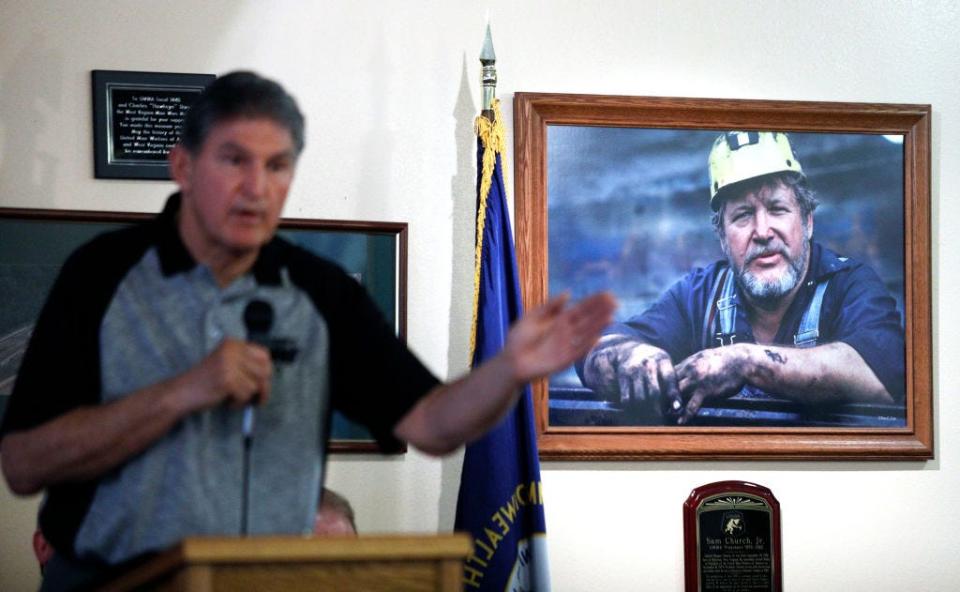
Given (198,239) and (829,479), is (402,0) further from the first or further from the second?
(198,239)

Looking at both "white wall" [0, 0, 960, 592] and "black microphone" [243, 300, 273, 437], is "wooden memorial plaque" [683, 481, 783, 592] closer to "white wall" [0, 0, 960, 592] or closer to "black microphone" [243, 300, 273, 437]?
"white wall" [0, 0, 960, 592]

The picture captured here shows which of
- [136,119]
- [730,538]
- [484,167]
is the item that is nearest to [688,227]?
[484,167]

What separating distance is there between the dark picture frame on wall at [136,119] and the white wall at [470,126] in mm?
53

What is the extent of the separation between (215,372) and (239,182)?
0.33m

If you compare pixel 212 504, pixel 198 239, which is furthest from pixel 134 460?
pixel 198 239

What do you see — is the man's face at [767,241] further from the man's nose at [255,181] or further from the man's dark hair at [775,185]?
the man's nose at [255,181]

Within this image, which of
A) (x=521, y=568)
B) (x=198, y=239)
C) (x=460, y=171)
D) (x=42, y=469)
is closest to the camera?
(x=42, y=469)

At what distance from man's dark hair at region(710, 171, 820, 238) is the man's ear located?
307cm

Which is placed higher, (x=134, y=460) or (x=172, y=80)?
(x=172, y=80)

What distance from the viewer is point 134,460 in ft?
6.48

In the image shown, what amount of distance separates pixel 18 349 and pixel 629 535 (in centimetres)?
226

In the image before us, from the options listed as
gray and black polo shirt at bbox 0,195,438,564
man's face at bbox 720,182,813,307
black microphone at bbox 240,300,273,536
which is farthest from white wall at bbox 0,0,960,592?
black microphone at bbox 240,300,273,536

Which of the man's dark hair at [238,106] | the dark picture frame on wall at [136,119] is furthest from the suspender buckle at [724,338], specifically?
the man's dark hair at [238,106]

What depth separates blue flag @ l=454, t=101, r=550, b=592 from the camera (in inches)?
172
